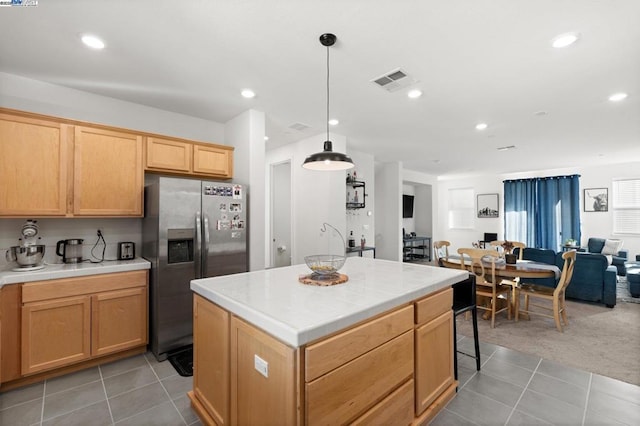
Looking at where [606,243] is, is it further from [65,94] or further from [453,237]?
[65,94]

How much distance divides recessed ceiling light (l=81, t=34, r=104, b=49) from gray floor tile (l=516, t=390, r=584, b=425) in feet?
13.6

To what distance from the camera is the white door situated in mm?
5691

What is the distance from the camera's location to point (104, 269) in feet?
8.71

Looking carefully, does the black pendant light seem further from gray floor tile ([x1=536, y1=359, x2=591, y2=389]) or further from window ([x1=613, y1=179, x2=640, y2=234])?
window ([x1=613, y1=179, x2=640, y2=234])

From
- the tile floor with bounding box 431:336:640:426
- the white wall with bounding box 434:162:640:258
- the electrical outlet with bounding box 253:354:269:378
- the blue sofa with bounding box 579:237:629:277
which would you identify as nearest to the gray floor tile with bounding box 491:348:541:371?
the tile floor with bounding box 431:336:640:426

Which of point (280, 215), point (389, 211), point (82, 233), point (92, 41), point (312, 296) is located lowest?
point (312, 296)

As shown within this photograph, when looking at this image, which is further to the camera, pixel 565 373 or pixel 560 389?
pixel 565 373

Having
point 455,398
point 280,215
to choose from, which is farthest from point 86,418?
point 280,215

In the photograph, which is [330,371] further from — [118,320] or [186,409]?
[118,320]

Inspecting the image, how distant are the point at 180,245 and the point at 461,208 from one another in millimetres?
9516

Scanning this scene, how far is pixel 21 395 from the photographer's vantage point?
7.38 ft

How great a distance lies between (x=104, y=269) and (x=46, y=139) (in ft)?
4.18

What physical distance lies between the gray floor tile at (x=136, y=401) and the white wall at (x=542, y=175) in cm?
874

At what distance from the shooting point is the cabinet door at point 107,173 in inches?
109
